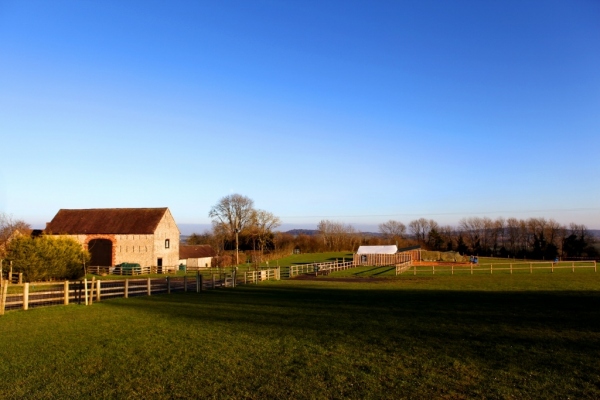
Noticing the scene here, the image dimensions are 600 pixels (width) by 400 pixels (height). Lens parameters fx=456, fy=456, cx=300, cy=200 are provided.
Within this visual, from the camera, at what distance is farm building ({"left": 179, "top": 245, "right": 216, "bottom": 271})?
66438mm

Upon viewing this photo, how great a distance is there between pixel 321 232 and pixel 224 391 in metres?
114

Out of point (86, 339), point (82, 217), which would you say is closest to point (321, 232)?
point (82, 217)

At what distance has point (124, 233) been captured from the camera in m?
55.2

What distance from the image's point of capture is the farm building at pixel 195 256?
2616 inches

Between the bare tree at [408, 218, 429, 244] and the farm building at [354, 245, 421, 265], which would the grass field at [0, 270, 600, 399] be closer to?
the farm building at [354, 245, 421, 265]

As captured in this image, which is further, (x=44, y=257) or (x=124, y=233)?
(x=124, y=233)

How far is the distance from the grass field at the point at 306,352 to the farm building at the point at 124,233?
37905 mm

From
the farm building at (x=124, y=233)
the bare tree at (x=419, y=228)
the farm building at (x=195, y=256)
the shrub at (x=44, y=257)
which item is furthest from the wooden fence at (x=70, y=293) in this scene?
the bare tree at (x=419, y=228)

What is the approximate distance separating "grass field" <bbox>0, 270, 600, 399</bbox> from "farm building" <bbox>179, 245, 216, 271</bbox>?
49.1 meters

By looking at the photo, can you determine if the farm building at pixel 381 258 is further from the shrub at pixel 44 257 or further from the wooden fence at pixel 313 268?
the shrub at pixel 44 257

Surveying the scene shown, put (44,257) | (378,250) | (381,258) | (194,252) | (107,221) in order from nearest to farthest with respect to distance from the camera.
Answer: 1. (44,257)
2. (107,221)
3. (381,258)
4. (194,252)
5. (378,250)

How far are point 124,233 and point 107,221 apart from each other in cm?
391

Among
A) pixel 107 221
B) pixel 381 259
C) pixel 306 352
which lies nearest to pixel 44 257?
pixel 107 221

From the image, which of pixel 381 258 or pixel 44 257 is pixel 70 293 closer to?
pixel 44 257
